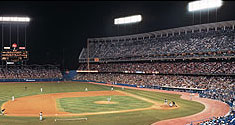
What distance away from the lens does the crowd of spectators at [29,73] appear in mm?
71688

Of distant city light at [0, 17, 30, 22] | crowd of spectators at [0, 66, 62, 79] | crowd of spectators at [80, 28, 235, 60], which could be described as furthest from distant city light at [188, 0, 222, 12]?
crowd of spectators at [0, 66, 62, 79]

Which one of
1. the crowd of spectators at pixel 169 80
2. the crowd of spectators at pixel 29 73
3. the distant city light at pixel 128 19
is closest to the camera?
the crowd of spectators at pixel 169 80

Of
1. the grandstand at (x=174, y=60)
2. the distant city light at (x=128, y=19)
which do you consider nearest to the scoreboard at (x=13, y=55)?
the grandstand at (x=174, y=60)

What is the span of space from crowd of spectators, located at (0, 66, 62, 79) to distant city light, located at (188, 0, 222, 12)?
53605mm

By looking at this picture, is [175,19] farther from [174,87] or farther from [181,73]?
[174,87]

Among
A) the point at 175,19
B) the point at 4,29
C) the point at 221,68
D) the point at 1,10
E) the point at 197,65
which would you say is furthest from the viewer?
the point at 4,29

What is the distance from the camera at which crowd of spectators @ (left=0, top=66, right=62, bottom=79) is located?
235 feet

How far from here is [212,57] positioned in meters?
47.5

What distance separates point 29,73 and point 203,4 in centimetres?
6239

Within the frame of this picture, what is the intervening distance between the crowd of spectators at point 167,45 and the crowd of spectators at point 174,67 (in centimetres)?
335

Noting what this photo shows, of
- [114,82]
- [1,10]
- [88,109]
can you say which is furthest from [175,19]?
[1,10]

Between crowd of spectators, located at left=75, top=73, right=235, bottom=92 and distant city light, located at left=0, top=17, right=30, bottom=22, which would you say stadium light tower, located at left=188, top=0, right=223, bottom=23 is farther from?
distant city light, located at left=0, top=17, right=30, bottom=22

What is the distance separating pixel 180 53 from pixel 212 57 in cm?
850

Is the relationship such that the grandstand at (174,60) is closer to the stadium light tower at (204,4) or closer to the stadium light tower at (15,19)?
the stadium light tower at (204,4)
